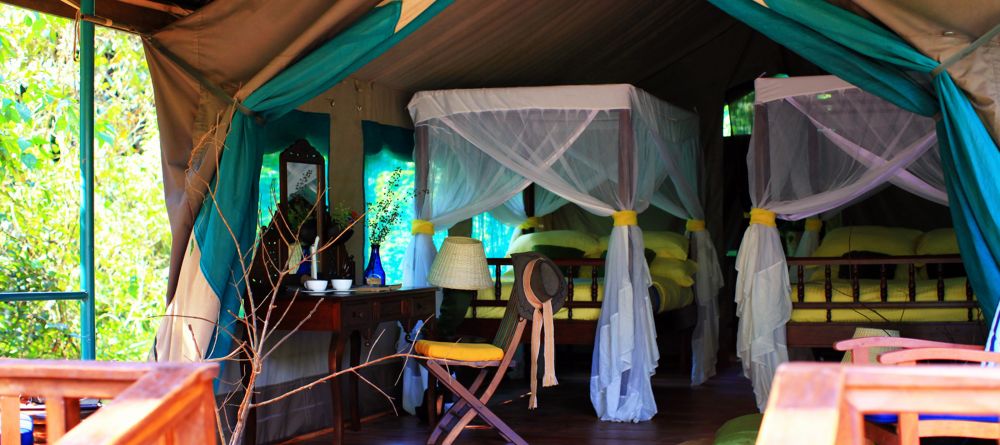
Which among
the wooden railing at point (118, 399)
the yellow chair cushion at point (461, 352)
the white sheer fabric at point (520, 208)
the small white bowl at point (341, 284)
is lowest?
the yellow chair cushion at point (461, 352)

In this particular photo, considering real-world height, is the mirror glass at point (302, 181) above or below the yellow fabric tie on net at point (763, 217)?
above

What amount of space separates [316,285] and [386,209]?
44.9 inches

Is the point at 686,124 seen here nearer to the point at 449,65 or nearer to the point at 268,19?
the point at 449,65

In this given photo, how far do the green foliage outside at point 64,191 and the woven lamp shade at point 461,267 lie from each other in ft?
5.24

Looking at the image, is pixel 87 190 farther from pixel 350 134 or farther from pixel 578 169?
pixel 578 169

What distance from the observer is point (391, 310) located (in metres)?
5.53

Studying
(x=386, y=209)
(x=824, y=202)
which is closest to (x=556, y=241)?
(x=386, y=209)

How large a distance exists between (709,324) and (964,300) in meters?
2.14

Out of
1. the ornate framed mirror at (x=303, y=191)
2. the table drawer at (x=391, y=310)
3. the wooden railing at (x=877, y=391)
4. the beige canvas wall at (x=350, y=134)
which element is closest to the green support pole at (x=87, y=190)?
the ornate framed mirror at (x=303, y=191)

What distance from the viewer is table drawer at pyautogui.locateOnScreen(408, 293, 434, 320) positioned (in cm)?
576

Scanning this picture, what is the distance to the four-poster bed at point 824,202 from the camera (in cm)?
593

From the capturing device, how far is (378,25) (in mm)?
4691

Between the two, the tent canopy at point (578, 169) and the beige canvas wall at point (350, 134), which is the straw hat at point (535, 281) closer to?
the tent canopy at point (578, 169)

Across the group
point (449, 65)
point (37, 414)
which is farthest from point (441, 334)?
point (37, 414)
